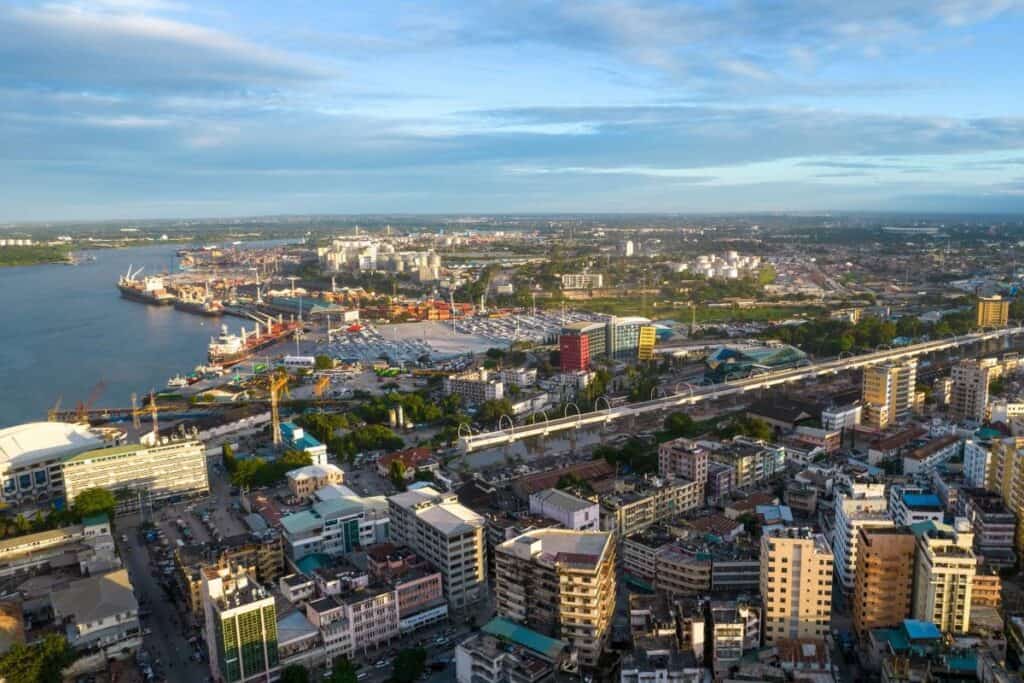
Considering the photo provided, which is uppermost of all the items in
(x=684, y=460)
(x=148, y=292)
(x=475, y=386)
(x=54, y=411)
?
(x=148, y=292)

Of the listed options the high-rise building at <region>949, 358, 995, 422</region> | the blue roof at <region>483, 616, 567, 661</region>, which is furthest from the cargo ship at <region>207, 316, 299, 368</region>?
the high-rise building at <region>949, 358, 995, 422</region>

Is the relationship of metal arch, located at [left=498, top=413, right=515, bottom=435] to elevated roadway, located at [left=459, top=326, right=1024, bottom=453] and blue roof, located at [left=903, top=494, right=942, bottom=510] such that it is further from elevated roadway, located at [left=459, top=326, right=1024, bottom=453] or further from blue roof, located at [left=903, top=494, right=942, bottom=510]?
blue roof, located at [left=903, top=494, right=942, bottom=510]

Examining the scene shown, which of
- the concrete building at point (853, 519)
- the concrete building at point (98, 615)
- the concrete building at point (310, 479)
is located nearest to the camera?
the concrete building at point (98, 615)

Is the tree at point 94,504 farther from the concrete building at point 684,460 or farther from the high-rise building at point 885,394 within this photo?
the high-rise building at point 885,394

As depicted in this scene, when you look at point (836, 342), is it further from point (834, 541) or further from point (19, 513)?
point (19, 513)

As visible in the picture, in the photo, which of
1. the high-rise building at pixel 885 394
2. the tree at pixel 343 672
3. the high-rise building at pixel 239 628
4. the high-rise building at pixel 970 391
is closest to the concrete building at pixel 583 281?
the high-rise building at pixel 885 394

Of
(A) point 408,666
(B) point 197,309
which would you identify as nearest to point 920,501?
(A) point 408,666

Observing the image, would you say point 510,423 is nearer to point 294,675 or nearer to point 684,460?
point 684,460
